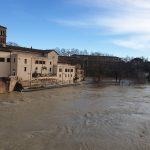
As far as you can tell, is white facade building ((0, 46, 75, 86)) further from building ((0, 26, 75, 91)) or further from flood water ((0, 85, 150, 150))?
flood water ((0, 85, 150, 150))

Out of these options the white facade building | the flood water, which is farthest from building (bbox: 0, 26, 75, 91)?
the flood water

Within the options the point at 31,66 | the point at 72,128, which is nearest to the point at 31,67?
the point at 31,66

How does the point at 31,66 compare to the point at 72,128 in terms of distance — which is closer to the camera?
the point at 72,128

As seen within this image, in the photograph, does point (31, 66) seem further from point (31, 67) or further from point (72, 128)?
point (72, 128)

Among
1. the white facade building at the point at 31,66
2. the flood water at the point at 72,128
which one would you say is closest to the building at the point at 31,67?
the white facade building at the point at 31,66

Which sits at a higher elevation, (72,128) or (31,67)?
(31,67)

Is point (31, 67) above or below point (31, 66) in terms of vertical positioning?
below

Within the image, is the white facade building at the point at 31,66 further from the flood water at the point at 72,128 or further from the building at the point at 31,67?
the flood water at the point at 72,128

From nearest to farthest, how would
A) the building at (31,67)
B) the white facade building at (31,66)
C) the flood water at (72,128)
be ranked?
1. the flood water at (72,128)
2. the building at (31,67)
3. the white facade building at (31,66)

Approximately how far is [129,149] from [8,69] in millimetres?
25290

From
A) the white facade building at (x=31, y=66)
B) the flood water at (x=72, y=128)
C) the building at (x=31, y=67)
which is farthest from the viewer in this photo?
the white facade building at (x=31, y=66)

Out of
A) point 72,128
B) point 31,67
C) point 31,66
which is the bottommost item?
point 72,128

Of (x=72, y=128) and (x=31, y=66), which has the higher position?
(x=31, y=66)

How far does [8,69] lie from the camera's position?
3419 cm
